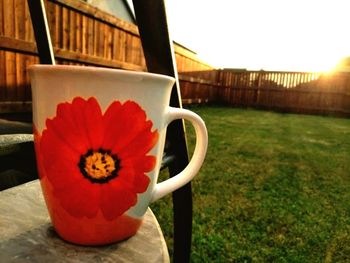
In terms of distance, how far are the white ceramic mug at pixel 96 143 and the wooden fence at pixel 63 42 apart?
3.11 meters

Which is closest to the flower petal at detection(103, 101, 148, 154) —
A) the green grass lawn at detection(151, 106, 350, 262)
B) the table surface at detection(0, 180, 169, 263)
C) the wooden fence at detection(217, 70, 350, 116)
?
the table surface at detection(0, 180, 169, 263)

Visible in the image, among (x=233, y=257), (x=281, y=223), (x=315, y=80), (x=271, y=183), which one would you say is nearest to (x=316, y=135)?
(x=271, y=183)

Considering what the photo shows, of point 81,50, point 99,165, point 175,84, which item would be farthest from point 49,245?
point 81,50

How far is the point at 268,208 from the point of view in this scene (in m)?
2.17

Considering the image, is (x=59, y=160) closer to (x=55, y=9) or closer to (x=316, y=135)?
(x=55, y=9)

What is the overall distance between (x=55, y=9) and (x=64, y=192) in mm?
3777

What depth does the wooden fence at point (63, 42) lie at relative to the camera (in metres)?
3.09

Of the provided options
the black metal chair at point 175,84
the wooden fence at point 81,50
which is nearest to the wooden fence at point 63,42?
the wooden fence at point 81,50

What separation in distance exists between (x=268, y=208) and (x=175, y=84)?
185cm

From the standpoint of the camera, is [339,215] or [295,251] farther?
[339,215]

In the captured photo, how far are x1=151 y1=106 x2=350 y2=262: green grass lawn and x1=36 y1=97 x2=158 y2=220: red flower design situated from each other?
4.23ft

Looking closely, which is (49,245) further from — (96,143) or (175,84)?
(175,84)

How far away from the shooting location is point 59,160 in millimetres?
365

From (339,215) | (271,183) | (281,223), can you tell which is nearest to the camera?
(281,223)
